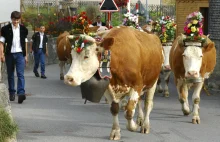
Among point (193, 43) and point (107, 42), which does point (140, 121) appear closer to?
point (193, 43)

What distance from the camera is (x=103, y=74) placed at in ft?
36.7

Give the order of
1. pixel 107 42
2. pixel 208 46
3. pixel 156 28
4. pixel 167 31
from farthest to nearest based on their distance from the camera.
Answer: pixel 156 28, pixel 167 31, pixel 208 46, pixel 107 42

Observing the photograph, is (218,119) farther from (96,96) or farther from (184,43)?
(96,96)

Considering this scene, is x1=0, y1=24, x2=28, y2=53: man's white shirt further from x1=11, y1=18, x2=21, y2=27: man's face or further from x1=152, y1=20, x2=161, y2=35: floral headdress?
x1=152, y1=20, x2=161, y2=35: floral headdress

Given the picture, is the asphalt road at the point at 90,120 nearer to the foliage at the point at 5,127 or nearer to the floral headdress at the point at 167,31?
the foliage at the point at 5,127

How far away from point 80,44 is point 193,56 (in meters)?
3.83

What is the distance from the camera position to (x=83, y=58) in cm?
1093

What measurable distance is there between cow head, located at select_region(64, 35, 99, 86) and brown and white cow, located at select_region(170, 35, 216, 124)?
336 centimetres

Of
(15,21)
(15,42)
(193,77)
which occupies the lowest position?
(193,77)

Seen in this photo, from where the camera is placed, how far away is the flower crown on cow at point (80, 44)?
1088 centimetres

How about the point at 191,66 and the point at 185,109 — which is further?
the point at 185,109

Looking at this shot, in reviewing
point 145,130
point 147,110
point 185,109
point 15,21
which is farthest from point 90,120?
point 15,21

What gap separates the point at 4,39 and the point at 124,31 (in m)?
4.74

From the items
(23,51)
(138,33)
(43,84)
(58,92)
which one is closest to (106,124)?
(138,33)
